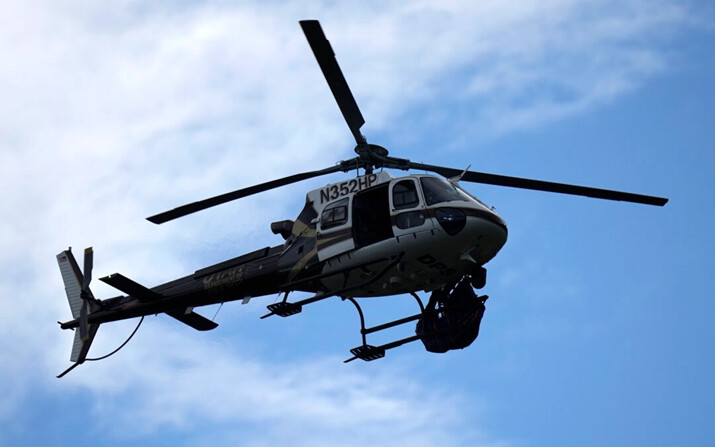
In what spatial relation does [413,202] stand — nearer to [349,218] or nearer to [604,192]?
[349,218]

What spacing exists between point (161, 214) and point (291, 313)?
3802 millimetres

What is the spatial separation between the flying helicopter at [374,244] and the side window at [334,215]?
0.09ft

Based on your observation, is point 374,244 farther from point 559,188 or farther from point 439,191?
point 559,188

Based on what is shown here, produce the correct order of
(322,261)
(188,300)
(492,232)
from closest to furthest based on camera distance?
(492,232)
(322,261)
(188,300)

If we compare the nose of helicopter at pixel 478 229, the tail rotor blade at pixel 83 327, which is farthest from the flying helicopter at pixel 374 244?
the tail rotor blade at pixel 83 327

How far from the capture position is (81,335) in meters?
23.7

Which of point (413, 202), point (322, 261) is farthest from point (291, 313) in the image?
point (413, 202)

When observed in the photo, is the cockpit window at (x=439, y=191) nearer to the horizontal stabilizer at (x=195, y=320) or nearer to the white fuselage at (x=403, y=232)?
the white fuselage at (x=403, y=232)

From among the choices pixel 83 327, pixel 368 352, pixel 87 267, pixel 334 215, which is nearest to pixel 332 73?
pixel 334 215

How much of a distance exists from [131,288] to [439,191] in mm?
7792

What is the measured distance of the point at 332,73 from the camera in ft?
59.8

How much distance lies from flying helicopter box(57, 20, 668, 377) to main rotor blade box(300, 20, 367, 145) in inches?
0.8

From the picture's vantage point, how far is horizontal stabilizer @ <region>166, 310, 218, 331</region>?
23.0m

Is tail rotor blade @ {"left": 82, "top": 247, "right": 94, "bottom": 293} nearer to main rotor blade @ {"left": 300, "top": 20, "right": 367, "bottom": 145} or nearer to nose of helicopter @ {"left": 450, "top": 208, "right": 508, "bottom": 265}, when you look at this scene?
main rotor blade @ {"left": 300, "top": 20, "right": 367, "bottom": 145}
